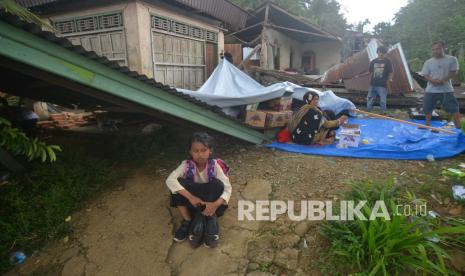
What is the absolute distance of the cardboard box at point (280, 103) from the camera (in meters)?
5.31

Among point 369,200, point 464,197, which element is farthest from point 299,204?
point 464,197

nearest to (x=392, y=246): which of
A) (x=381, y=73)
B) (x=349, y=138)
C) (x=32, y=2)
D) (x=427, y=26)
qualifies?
(x=349, y=138)

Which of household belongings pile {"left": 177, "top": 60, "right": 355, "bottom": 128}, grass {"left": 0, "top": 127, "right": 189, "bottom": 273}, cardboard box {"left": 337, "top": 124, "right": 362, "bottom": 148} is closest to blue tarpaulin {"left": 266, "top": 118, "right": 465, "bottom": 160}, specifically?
cardboard box {"left": 337, "top": 124, "right": 362, "bottom": 148}

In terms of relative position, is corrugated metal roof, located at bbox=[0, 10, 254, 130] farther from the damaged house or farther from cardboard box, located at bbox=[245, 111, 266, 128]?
the damaged house

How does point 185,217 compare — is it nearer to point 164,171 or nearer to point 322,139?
point 164,171

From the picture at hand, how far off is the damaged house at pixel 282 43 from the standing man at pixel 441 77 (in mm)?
5355

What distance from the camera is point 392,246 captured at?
7.00 feet

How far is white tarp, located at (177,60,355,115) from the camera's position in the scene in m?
5.26

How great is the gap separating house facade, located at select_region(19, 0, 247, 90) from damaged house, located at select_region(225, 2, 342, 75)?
255cm

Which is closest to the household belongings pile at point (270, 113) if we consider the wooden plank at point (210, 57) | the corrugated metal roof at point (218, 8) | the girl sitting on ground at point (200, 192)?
the girl sitting on ground at point (200, 192)

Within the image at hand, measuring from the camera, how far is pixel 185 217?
266 cm

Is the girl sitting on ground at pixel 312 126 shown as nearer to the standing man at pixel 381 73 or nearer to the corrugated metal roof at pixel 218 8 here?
the standing man at pixel 381 73

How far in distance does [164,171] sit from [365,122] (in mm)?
4769

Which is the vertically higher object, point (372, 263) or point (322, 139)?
point (322, 139)
